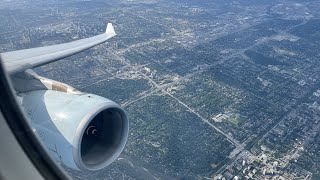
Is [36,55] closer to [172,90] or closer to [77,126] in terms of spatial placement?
[77,126]

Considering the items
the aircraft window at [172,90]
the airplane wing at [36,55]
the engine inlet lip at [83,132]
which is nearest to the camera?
the engine inlet lip at [83,132]

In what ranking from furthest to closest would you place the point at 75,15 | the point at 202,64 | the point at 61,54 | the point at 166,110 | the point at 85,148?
1. the point at 75,15
2. the point at 202,64
3. the point at 166,110
4. the point at 61,54
5. the point at 85,148

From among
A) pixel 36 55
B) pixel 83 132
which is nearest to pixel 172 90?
pixel 36 55

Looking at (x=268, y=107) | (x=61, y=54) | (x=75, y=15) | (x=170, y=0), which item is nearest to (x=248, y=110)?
(x=268, y=107)

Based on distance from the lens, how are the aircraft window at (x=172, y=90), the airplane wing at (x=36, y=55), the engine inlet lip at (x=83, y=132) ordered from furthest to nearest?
the airplane wing at (x=36, y=55), the aircraft window at (x=172, y=90), the engine inlet lip at (x=83, y=132)

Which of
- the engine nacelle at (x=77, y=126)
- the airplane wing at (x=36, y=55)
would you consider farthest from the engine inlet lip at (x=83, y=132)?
the airplane wing at (x=36, y=55)

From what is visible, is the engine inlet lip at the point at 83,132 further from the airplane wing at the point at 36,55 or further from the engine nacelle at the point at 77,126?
the airplane wing at the point at 36,55

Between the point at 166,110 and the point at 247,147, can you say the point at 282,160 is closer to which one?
A: the point at 247,147
